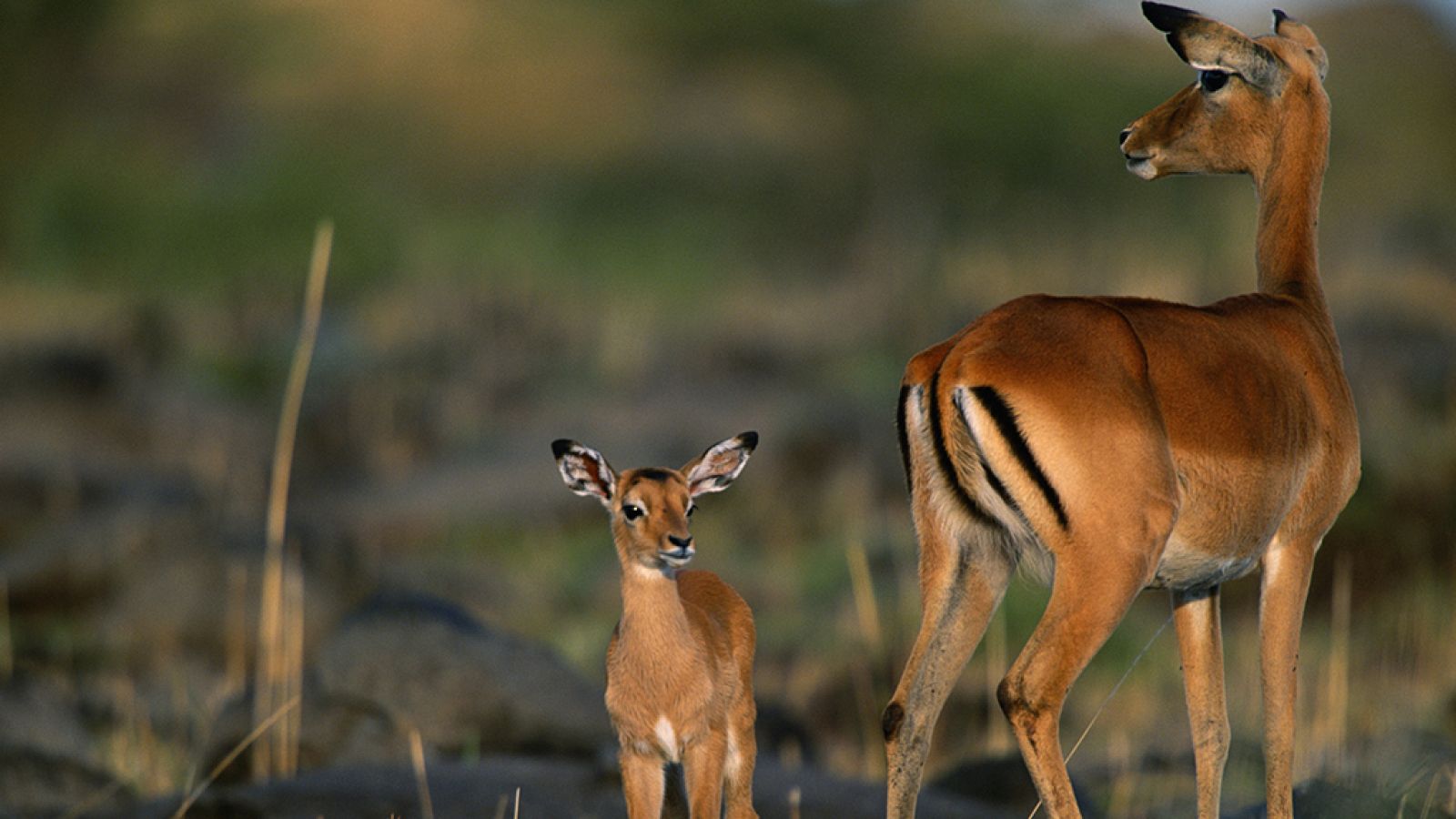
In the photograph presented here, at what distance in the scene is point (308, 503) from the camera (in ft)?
65.2

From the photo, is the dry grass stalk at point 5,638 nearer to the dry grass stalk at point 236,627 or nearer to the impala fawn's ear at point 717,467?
the dry grass stalk at point 236,627

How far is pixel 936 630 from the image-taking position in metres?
6.13

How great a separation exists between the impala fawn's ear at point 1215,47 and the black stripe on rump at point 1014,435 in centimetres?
161

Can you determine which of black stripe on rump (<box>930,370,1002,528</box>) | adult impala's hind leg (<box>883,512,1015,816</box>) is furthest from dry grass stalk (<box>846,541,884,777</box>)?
black stripe on rump (<box>930,370,1002,528</box>)

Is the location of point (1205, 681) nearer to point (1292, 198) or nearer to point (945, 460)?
point (945, 460)

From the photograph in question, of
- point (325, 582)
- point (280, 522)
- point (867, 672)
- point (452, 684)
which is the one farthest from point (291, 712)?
point (325, 582)

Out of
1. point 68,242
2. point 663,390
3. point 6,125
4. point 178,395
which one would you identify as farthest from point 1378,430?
point 6,125

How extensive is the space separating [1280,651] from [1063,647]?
1351 millimetres

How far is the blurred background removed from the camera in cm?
1249

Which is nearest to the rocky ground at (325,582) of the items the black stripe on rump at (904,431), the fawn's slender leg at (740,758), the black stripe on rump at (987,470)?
the fawn's slender leg at (740,758)

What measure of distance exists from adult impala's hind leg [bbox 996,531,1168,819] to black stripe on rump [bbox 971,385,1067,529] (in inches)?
5.5

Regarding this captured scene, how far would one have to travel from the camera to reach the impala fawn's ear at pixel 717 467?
5414 millimetres

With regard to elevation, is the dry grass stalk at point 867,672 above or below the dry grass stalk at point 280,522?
below

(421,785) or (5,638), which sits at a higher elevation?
(421,785)
